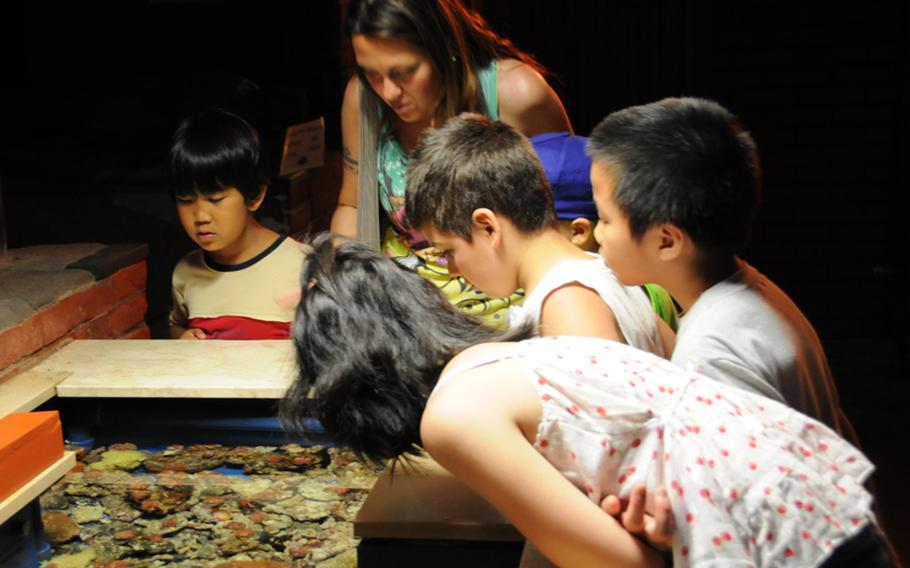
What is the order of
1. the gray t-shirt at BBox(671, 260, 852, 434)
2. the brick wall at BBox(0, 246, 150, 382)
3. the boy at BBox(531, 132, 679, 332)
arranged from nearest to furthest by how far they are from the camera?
the gray t-shirt at BBox(671, 260, 852, 434), the boy at BBox(531, 132, 679, 332), the brick wall at BBox(0, 246, 150, 382)

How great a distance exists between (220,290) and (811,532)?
2098 mm

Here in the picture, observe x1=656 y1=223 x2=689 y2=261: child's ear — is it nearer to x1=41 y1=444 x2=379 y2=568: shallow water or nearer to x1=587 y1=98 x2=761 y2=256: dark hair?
x1=587 y1=98 x2=761 y2=256: dark hair

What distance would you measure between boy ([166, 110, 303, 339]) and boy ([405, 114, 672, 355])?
1.02 meters

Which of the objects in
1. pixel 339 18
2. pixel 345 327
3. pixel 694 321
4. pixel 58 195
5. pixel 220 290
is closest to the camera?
pixel 694 321

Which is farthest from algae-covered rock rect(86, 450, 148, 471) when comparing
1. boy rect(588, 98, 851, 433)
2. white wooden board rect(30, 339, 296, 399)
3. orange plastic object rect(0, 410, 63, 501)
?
boy rect(588, 98, 851, 433)

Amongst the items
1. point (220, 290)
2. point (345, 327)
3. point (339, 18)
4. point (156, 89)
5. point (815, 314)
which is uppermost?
point (339, 18)

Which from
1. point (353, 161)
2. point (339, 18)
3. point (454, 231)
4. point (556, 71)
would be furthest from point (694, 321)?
point (339, 18)

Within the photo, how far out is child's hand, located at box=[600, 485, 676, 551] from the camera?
51.9 inches

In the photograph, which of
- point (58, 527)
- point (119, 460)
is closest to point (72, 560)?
point (58, 527)

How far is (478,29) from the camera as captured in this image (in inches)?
97.3

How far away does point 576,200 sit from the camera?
7.17ft

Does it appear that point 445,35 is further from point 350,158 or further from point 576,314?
point 576,314

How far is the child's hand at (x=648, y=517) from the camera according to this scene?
1.32 metres

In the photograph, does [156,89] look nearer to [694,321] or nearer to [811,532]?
[694,321]
